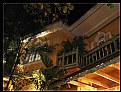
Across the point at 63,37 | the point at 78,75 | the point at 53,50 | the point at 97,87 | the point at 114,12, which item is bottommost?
the point at 97,87

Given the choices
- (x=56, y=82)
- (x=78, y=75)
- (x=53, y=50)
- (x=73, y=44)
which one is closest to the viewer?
(x=78, y=75)

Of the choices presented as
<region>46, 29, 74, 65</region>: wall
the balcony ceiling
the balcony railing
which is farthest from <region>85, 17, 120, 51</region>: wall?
the balcony railing

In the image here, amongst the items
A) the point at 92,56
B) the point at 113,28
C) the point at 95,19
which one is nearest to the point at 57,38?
the point at 95,19

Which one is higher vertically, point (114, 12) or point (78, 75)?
point (114, 12)

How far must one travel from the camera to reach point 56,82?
30.8 feet

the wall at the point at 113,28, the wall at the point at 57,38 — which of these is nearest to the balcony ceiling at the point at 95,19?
the wall at the point at 113,28

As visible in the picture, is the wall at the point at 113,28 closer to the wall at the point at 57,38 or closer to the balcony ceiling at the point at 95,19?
the balcony ceiling at the point at 95,19

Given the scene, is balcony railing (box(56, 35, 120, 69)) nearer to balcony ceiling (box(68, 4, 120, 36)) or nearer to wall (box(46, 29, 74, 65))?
wall (box(46, 29, 74, 65))

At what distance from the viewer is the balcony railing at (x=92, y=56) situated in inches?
337

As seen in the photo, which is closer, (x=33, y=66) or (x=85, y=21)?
(x=85, y=21)

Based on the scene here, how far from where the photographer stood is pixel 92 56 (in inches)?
392

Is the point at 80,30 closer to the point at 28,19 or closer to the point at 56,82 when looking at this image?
the point at 28,19

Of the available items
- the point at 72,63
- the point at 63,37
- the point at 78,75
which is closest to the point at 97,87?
the point at 72,63

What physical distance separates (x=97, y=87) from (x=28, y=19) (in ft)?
23.5
